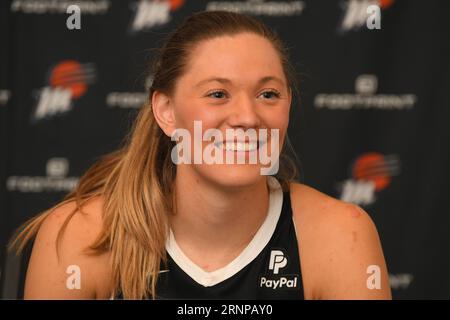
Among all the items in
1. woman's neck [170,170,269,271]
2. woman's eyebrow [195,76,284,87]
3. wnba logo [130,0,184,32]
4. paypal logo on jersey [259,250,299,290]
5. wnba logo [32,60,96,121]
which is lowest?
paypal logo on jersey [259,250,299,290]

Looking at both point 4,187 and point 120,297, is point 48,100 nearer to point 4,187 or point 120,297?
point 4,187

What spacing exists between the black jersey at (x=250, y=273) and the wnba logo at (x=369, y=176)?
1128mm

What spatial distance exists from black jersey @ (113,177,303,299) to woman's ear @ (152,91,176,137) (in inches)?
9.0

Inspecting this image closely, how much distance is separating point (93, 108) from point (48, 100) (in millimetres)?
177

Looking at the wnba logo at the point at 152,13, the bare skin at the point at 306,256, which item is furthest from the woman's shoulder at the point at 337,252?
the wnba logo at the point at 152,13

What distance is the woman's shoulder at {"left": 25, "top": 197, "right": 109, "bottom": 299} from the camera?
140cm

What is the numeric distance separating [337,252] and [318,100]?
3.80 feet

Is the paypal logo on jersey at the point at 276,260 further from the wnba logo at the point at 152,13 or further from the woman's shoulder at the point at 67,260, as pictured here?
the wnba logo at the point at 152,13

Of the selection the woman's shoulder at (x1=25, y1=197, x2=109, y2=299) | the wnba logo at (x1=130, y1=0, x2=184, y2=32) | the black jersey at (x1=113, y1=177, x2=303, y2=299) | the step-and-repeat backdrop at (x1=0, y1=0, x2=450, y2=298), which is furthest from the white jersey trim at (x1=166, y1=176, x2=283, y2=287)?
the wnba logo at (x1=130, y1=0, x2=184, y2=32)

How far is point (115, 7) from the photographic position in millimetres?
2557

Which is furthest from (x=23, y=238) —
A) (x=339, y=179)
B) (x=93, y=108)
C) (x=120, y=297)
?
(x=339, y=179)

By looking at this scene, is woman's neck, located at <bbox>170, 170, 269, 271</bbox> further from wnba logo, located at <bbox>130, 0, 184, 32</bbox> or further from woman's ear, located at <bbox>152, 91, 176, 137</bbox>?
wnba logo, located at <bbox>130, 0, 184, 32</bbox>

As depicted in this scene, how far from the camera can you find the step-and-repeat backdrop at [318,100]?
2.52 m

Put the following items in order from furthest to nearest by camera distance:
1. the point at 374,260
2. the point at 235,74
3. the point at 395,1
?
the point at 395,1
the point at 374,260
the point at 235,74
